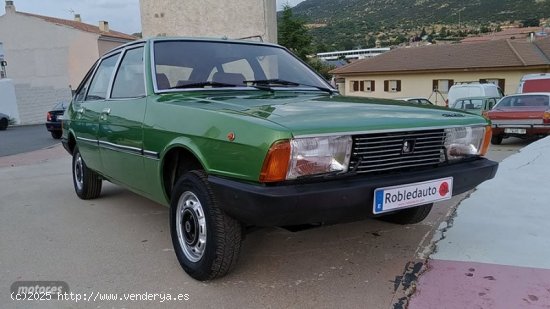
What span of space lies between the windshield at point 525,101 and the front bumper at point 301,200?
10977mm

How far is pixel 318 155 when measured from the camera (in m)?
2.66

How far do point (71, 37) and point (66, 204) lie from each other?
33985 mm

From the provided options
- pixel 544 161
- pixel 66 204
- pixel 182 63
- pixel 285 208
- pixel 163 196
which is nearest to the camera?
pixel 285 208

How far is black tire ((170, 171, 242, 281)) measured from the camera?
2.92 metres

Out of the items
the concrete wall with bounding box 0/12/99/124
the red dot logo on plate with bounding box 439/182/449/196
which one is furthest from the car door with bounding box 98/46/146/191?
the concrete wall with bounding box 0/12/99/124

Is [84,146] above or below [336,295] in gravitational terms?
above

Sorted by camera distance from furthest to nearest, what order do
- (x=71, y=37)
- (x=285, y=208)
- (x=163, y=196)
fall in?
(x=71, y=37)
(x=163, y=196)
(x=285, y=208)

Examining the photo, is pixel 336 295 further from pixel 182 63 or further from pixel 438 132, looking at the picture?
pixel 182 63

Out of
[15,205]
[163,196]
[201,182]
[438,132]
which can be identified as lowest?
[15,205]

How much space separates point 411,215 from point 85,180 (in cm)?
372

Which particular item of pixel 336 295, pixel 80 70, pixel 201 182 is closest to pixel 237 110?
pixel 201 182

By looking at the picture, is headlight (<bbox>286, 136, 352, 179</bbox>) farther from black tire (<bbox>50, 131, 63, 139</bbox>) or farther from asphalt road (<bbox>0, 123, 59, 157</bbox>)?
black tire (<bbox>50, 131, 63, 139</bbox>)

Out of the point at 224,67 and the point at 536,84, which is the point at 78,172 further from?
the point at 536,84

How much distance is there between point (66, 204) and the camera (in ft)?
18.4
